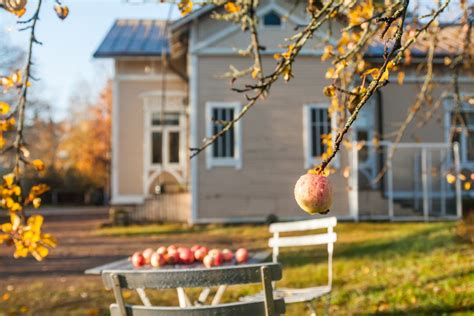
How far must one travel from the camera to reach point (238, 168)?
15.1 metres

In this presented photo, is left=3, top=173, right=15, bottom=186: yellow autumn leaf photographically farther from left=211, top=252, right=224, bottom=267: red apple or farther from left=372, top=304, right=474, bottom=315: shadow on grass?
left=372, top=304, right=474, bottom=315: shadow on grass

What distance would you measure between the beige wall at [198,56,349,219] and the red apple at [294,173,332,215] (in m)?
13.2

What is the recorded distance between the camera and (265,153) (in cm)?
1520

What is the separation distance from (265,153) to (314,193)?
13521mm

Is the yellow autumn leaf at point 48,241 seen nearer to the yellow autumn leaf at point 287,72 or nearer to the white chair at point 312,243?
the yellow autumn leaf at point 287,72

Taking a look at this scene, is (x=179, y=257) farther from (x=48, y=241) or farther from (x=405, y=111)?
(x=405, y=111)

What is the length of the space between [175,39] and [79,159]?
93.1 ft

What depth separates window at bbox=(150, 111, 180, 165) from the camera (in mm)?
18422

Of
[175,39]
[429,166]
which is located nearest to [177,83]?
[175,39]

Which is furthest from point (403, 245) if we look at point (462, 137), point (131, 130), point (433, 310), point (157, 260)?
point (131, 130)

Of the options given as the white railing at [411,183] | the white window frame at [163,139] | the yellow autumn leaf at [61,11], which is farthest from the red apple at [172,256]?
the white window frame at [163,139]

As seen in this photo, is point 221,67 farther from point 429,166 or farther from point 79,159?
point 79,159

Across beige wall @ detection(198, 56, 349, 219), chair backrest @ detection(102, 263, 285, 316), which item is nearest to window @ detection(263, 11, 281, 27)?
beige wall @ detection(198, 56, 349, 219)

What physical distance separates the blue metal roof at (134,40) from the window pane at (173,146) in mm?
2637
